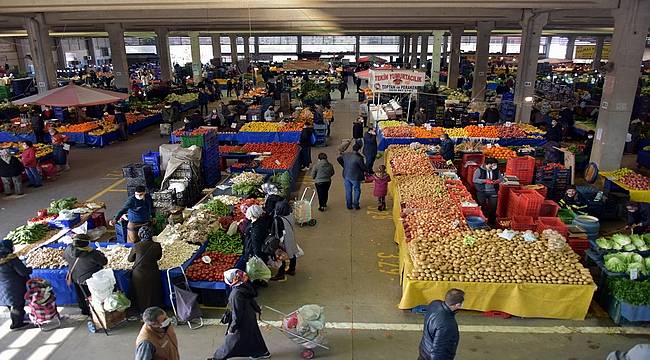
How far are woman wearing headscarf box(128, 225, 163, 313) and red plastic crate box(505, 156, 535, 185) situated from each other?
9.39 metres

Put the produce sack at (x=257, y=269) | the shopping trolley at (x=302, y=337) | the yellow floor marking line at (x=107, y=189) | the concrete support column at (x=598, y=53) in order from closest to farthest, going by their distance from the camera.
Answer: the shopping trolley at (x=302, y=337) → the produce sack at (x=257, y=269) → the yellow floor marking line at (x=107, y=189) → the concrete support column at (x=598, y=53)

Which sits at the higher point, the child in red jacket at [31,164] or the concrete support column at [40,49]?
the concrete support column at [40,49]

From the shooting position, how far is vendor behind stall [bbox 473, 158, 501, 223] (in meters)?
10.4

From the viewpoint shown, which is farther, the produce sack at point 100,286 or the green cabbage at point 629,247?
the green cabbage at point 629,247

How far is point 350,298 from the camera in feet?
24.9

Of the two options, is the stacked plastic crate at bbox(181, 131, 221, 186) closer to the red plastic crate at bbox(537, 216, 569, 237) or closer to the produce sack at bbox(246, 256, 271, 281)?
the produce sack at bbox(246, 256, 271, 281)

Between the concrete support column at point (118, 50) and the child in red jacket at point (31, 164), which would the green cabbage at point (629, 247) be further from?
the concrete support column at point (118, 50)

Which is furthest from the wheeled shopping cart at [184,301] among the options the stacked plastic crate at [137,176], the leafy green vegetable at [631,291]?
the leafy green vegetable at [631,291]

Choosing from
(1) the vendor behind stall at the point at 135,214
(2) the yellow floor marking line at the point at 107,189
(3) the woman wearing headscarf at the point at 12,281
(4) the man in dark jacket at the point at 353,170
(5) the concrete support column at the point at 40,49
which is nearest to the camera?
(3) the woman wearing headscarf at the point at 12,281

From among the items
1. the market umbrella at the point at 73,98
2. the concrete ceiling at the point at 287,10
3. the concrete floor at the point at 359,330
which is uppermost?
the concrete ceiling at the point at 287,10

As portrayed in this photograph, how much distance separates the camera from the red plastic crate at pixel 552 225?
8.50 m

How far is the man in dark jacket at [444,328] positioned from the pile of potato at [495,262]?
73.9 inches

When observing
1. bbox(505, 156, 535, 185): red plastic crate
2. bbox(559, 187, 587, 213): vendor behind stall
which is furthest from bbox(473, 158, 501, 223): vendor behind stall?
bbox(505, 156, 535, 185): red plastic crate

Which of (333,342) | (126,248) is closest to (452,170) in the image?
(333,342)
